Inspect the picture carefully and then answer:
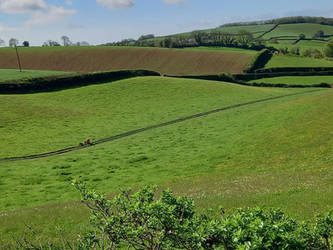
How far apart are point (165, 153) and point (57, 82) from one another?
55567 millimetres

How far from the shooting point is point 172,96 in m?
78.9

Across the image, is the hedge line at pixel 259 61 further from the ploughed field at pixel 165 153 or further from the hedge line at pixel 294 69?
the ploughed field at pixel 165 153

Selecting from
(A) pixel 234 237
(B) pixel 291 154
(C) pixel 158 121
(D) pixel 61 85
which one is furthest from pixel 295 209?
(D) pixel 61 85

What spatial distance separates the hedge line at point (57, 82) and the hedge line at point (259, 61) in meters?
47.8

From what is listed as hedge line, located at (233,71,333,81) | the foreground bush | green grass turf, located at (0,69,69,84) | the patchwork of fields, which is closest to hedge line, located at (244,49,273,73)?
hedge line, located at (233,71,333,81)

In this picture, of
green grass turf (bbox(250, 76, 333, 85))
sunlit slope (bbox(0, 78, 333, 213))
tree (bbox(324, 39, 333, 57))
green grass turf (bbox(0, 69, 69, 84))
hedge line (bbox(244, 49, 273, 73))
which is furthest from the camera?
tree (bbox(324, 39, 333, 57))

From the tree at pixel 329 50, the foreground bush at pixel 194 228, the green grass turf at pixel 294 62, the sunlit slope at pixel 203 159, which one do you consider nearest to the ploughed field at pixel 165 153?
the sunlit slope at pixel 203 159

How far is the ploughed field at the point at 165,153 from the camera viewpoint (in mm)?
18641

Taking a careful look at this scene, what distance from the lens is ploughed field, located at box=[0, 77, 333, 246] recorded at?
734 inches

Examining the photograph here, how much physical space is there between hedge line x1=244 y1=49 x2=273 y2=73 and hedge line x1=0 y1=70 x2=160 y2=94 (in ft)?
157

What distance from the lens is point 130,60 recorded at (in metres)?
136

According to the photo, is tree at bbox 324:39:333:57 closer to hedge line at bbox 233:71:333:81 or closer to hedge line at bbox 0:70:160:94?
hedge line at bbox 233:71:333:81

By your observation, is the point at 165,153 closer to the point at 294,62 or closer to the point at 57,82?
the point at 57,82

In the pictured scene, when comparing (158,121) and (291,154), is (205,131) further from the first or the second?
(291,154)
